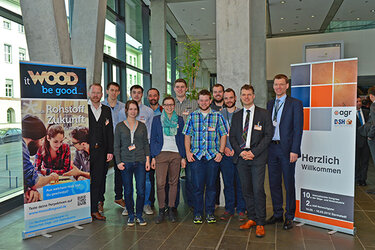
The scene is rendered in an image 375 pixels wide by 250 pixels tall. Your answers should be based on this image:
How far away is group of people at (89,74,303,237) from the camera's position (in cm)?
342

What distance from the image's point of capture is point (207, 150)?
11.9 feet

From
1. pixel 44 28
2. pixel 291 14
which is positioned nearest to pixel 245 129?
pixel 44 28

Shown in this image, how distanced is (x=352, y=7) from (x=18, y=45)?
12935 millimetres

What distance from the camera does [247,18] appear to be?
15.0 feet

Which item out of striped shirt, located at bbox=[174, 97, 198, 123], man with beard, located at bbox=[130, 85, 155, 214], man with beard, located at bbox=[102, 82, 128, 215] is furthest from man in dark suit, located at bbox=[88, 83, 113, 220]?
striped shirt, located at bbox=[174, 97, 198, 123]

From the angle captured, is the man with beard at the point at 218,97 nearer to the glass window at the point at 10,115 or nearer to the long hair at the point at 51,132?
the long hair at the point at 51,132

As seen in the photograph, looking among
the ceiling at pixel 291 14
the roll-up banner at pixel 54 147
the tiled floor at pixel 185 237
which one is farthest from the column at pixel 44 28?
the ceiling at pixel 291 14

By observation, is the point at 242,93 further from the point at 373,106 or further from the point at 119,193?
the point at 373,106

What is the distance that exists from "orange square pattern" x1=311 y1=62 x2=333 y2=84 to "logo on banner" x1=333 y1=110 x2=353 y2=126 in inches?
14.8

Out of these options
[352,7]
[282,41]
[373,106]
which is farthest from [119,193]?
[352,7]

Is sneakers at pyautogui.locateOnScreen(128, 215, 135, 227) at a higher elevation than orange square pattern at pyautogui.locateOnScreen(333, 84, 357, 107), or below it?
below

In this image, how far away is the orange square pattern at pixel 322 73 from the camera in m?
3.51

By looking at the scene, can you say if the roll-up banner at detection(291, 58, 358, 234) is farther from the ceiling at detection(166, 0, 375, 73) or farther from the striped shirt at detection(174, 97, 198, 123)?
the ceiling at detection(166, 0, 375, 73)

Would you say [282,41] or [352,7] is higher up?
[352,7]
